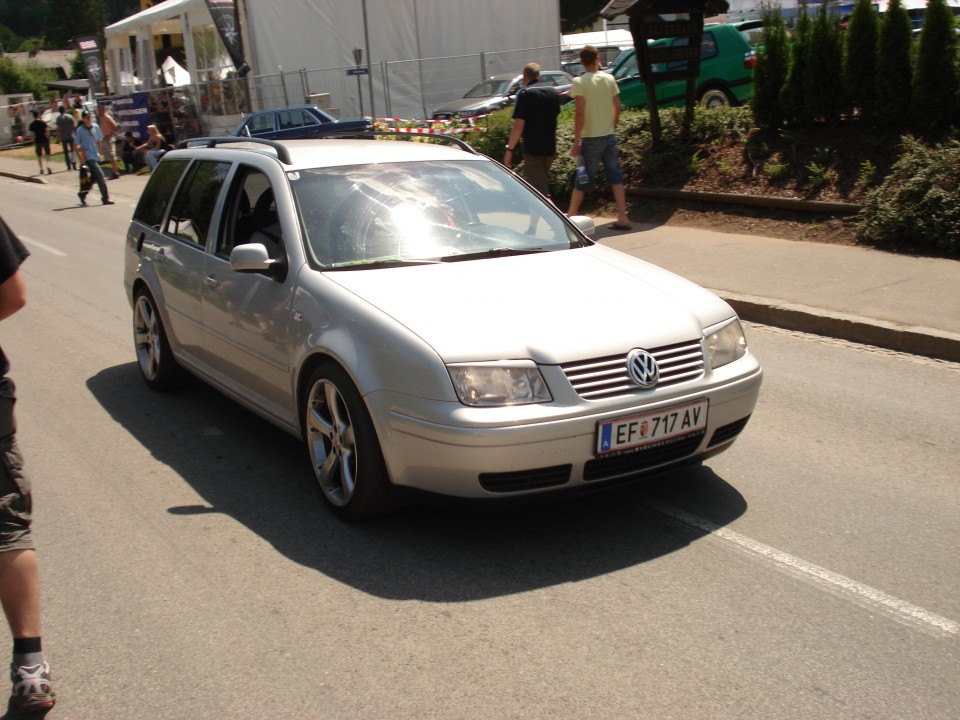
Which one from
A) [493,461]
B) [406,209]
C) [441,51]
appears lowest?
[493,461]

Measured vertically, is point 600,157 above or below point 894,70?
below

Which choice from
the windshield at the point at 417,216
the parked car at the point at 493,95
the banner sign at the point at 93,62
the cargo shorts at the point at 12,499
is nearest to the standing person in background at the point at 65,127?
the parked car at the point at 493,95

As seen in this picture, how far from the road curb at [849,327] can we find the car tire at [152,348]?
15.2 feet

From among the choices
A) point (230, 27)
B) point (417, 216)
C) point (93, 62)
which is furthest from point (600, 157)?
point (93, 62)

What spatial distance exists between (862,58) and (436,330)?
31.7ft

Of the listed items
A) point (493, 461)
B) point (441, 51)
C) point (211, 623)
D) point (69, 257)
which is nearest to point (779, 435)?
point (493, 461)

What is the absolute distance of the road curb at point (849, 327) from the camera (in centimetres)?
734

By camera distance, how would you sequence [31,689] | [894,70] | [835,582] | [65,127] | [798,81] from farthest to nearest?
[65,127] < [798,81] < [894,70] < [835,582] < [31,689]

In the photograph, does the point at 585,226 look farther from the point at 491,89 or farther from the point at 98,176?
the point at 491,89

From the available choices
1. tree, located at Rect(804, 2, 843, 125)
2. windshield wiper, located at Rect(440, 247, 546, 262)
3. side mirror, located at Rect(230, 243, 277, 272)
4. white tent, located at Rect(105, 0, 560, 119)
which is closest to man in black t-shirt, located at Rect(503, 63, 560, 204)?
tree, located at Rect(804, 2, 843, 125)

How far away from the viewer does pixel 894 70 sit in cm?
1164

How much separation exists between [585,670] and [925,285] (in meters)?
6.49

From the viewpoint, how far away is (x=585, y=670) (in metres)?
3.42

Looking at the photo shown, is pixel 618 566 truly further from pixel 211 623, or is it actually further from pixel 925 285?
pixel 925 285
